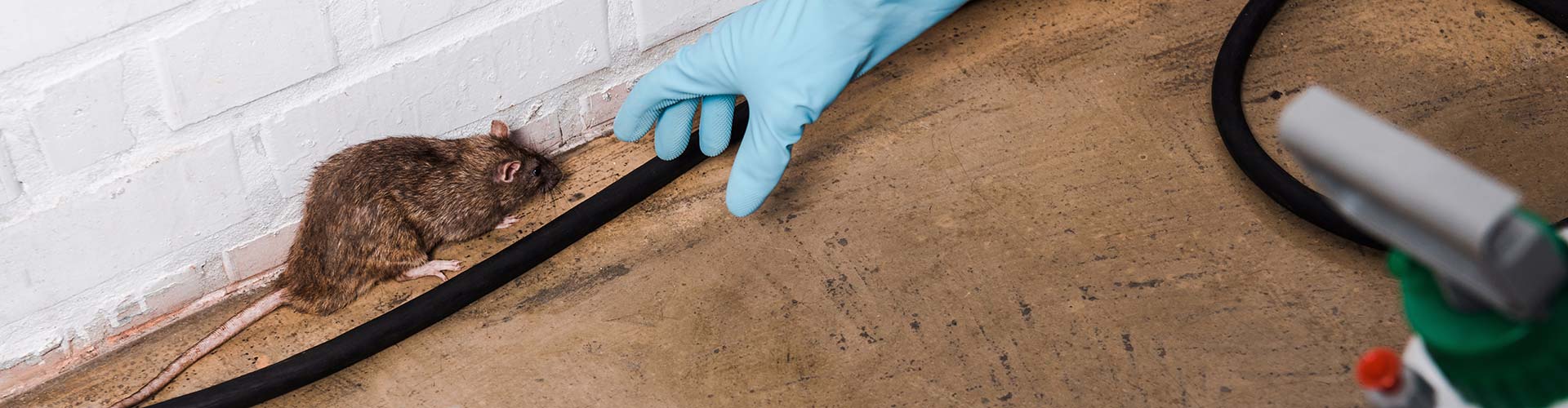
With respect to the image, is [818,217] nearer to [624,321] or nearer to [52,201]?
[624,321]

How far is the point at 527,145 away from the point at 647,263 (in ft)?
1.32

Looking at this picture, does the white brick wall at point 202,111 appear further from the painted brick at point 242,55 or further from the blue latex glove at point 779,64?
the blue latex glove at point 779,64

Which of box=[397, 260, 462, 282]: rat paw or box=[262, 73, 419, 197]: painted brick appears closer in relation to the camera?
box=[262, 73, 419, 197]: painted brick

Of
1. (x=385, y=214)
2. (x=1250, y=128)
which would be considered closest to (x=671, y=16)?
(x=385, y=214)

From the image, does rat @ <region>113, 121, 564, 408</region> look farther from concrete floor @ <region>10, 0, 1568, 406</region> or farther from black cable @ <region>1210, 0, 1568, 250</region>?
black cable @ <region>1210, 0, 1568, 250</region>

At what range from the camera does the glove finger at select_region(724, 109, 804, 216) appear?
2141mm

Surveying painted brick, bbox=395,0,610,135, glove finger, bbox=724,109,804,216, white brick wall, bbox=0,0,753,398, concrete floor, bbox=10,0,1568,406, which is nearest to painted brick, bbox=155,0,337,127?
white brick wall, bbox=0,0,753,398

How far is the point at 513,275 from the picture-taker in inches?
90.2

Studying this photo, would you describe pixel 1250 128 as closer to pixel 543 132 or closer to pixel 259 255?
pixel 543 132

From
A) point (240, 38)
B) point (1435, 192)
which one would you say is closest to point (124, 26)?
point (240, 38)

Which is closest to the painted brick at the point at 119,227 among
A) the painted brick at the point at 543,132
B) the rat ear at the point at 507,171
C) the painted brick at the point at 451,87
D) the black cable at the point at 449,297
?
the painted brick at the point at 451,87

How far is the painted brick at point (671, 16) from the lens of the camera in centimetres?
244

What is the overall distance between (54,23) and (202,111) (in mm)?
283

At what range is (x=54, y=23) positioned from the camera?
1.72 meters
